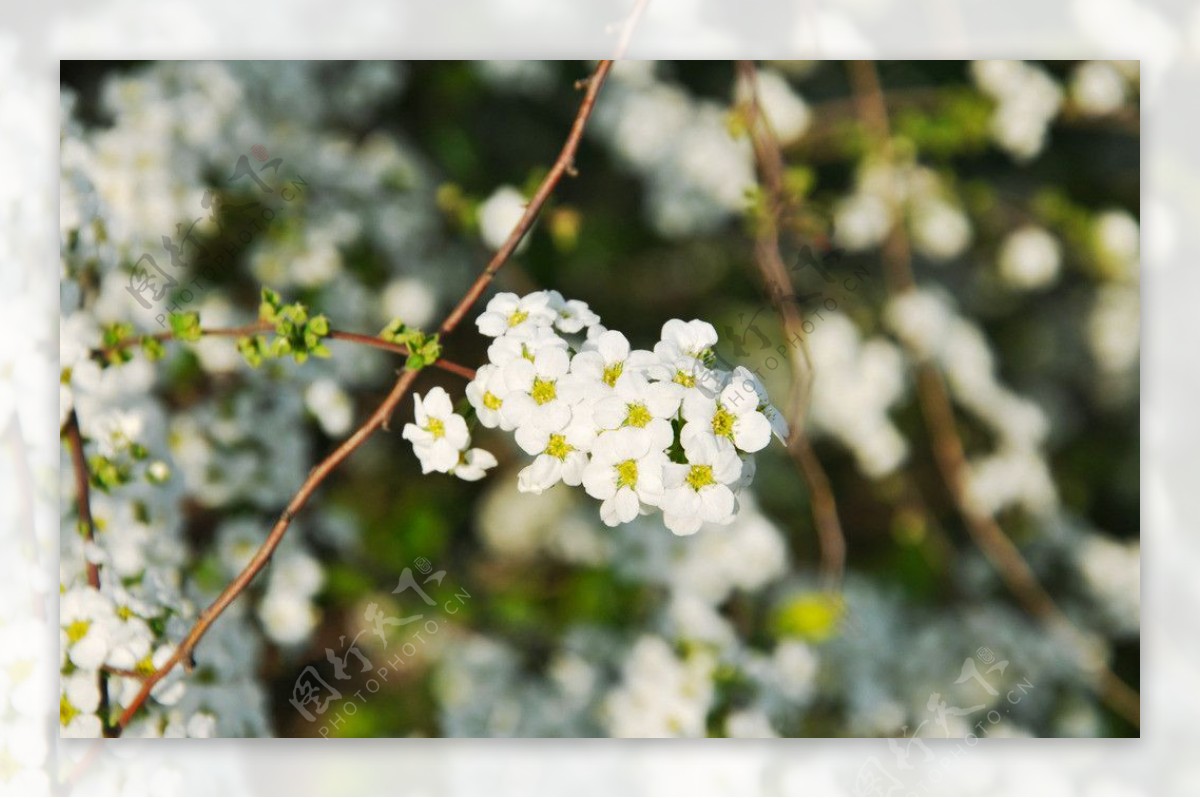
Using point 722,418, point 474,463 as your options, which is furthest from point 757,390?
point 474,463

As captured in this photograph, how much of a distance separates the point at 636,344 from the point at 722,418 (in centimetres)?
50

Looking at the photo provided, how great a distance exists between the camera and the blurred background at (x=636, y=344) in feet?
4.39

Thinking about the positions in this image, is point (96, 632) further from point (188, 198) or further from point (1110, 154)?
point (1110, 154)

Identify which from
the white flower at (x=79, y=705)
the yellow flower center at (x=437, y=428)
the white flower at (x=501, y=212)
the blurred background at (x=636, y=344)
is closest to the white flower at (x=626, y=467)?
the yellow flower center at (x=437, y=428)

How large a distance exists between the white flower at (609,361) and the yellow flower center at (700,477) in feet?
0.28

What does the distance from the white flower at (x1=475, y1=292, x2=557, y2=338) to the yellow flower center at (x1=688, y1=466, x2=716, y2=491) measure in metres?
0.19

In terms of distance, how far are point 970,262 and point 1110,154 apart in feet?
0.68

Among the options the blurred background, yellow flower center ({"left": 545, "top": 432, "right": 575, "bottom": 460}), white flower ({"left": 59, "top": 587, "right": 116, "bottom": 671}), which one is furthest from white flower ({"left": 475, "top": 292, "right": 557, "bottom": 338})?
white flower ({"left": 59, "top": 587, "right": 116, "bottom": 671})

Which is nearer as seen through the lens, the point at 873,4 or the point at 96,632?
the point at 96,632

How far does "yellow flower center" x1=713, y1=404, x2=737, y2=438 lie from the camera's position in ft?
2.70

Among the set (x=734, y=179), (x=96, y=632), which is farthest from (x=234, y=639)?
(x=734, y=179)

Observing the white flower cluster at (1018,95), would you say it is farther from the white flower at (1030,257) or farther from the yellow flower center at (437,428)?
the yellow flower center at (437,428)

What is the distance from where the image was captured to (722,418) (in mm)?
829

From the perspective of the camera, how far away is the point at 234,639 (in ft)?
4.37
